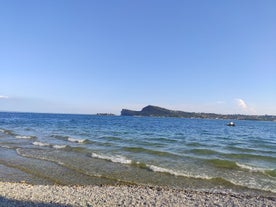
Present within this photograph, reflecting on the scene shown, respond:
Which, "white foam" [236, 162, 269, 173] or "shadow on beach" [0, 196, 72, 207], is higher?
"white foam" [236, 162, 269, 173]

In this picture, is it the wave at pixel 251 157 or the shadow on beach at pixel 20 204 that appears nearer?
the shadow on beach at pixel 20 204

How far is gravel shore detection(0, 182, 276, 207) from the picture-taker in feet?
29.8

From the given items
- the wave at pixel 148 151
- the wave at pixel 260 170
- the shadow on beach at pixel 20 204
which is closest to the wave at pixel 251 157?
the wave at pixel 260 170

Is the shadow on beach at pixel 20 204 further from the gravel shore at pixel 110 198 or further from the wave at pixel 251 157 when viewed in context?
the wave at pixel 251 157

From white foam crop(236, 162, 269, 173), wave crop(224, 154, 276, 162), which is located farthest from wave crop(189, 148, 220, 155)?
white foam crop(236, 162, 269, 173)

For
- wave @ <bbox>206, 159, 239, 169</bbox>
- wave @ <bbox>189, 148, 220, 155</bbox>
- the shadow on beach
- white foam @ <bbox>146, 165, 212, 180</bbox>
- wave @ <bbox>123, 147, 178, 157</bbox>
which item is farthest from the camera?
wave @ <bbox>189, 148, 220, 155</bbox>

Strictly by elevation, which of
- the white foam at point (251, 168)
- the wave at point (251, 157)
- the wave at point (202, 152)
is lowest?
the white foam at point (251, 168)

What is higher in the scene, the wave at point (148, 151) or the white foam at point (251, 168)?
the wave at point (148, 151)

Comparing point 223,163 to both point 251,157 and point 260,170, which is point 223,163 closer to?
point 260,170

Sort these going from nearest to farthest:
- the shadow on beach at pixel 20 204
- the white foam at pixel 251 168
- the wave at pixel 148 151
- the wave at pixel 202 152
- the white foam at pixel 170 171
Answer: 1. the shadow on beach at pixel 20 204
2. the white foam at pixel 170 171
3. the white foam at pixel 251 168
4. the wave at pixel 148 151
5. the wave at pixel 202 152

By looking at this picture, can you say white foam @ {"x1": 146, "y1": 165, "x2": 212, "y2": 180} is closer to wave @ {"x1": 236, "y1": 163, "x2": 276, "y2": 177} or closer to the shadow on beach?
wave @ {"x1": 236, "y1": 163, "x2": 276, "y2": 177}

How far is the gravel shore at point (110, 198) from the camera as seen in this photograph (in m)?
9.08

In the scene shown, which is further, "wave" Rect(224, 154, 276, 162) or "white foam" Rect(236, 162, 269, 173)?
"wave" Rect(224, 154, 276, 162)

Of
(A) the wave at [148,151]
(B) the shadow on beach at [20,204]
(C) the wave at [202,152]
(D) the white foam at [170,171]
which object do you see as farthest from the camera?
(C) the wave at [202,152]
